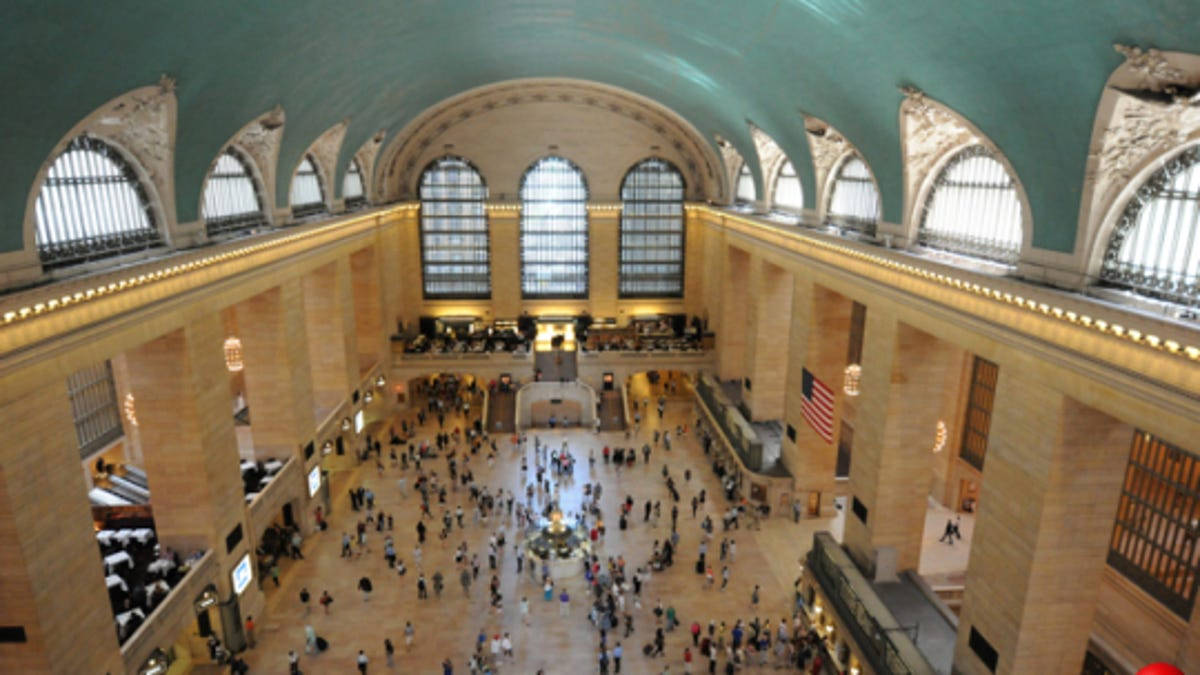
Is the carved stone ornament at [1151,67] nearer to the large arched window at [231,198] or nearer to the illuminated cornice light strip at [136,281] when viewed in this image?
the illuminated cornice light strip at [136,281]

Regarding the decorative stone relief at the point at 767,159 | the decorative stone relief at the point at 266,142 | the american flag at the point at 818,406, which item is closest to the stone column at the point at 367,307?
the decorative stone relief at the point at 266,142

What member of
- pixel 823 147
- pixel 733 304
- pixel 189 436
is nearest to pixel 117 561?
pixel 189 436

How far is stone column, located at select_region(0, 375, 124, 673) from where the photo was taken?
968cm

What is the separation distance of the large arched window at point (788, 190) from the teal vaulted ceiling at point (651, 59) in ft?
6.63

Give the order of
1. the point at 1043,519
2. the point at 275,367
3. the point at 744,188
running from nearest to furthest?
the point at 1043,519 < the point at 275,367 < the point at 744,188

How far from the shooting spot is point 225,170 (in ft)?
58.4

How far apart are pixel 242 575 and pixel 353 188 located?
17.2m

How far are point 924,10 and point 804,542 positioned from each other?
14248 millimetres

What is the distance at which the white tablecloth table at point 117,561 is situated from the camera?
46.7ft

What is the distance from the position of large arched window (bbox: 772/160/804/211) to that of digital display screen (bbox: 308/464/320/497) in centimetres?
1607

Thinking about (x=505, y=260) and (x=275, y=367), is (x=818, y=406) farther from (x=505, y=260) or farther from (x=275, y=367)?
(x=505, y=260)

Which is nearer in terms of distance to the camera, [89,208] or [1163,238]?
[1163,238]

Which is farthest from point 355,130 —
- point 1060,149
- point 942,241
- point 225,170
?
point 1060,149

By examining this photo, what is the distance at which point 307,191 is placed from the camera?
24.0 metres
